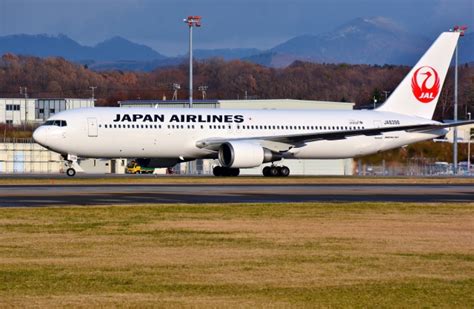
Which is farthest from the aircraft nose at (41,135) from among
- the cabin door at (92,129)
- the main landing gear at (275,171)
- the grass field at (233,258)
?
the grass field at (233,258)

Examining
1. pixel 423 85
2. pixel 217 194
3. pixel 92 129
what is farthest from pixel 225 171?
pixel 217 194

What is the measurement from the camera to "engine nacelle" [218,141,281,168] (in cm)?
5519

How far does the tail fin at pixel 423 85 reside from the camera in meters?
64.7

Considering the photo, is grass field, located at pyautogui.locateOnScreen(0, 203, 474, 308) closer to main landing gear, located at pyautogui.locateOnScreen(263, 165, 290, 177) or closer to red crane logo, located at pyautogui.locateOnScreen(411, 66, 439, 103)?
main landing gear, located at pyautogui.locateOnScreen(263, 165, 290, 177)

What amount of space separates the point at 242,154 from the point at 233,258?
36.4 m

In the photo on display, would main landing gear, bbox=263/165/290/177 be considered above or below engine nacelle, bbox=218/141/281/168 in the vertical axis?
below

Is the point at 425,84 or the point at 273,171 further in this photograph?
the point at 425,84

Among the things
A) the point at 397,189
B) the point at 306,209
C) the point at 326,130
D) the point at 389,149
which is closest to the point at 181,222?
the point at 306,209

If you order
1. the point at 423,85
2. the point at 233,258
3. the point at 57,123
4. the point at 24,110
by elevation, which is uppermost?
the point at 24,110

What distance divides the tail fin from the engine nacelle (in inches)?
464

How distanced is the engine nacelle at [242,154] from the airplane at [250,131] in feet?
0.17

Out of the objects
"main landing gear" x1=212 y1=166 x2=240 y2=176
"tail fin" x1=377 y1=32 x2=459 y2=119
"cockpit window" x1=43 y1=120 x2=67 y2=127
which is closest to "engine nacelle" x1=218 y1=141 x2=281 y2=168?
"main landing gear" x1=212 y1=166 x2=240 y2=176

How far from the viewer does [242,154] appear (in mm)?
55219

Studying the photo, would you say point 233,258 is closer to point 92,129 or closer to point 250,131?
point 92,129
